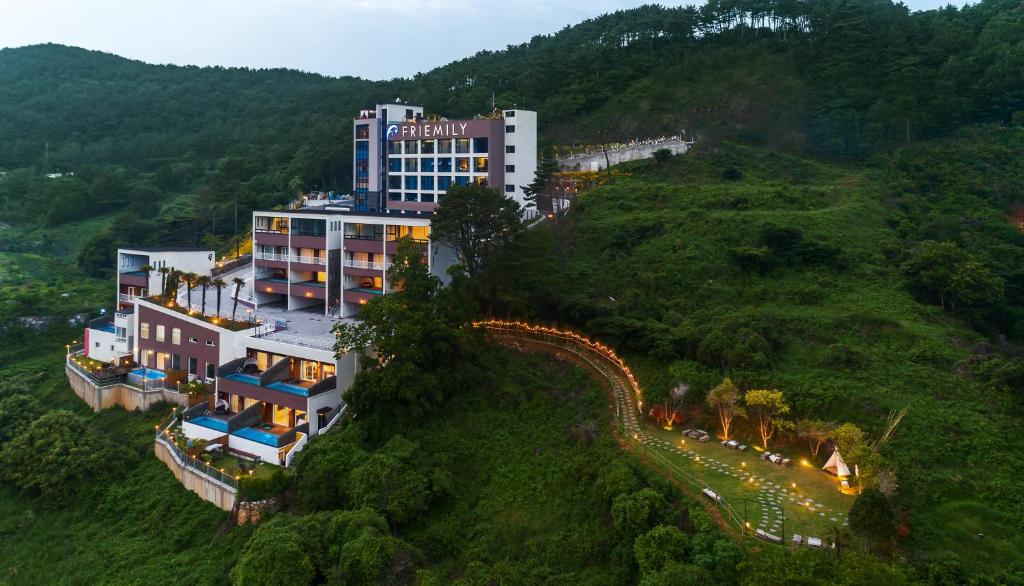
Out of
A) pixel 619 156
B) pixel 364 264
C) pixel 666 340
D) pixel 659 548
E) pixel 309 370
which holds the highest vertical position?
pixel 619 156

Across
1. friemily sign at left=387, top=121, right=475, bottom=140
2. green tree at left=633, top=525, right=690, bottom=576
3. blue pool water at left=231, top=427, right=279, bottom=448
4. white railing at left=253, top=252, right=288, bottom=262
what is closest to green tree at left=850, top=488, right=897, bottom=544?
green tree at left=633, top=525, right=690, bottom=576

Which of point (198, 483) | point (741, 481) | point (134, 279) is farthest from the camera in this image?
point (134, 279)

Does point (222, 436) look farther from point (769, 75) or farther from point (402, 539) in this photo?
point (769, 75)

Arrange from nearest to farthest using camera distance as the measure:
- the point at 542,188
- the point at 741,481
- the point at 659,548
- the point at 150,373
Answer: the point at 659,548 → the point at 741,481 → the point at 150,373 → the point at 542,188

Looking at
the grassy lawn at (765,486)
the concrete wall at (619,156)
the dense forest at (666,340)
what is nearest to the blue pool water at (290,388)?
the dense forest at (666,340)

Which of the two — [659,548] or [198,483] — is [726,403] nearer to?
[659,548]

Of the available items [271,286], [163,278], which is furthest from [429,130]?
[163,278]

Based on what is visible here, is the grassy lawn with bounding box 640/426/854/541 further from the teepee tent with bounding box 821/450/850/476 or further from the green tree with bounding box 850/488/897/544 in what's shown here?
the green tree with bounding box 850/488/897/544
